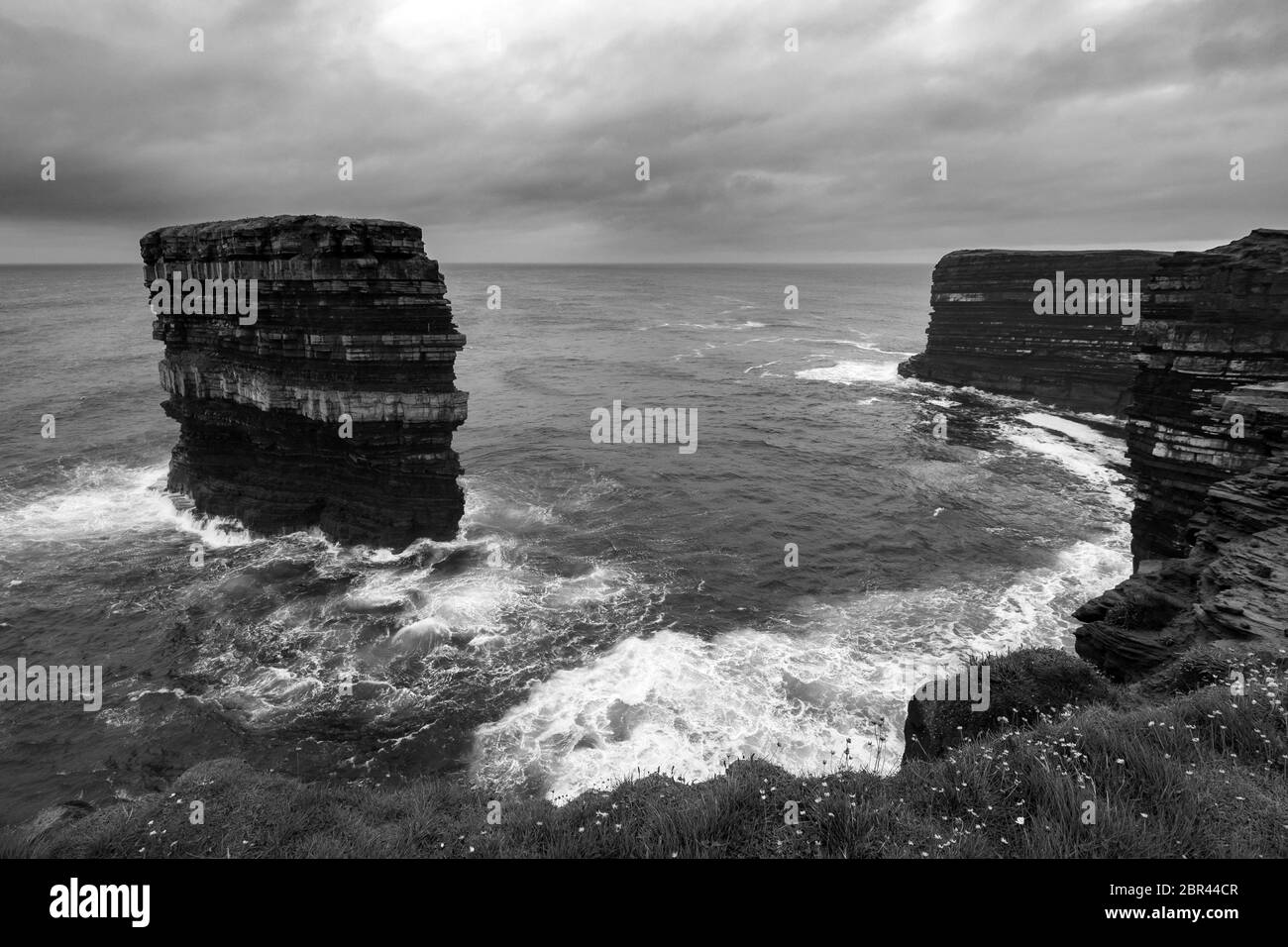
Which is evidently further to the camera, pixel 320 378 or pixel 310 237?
pixel 320 378

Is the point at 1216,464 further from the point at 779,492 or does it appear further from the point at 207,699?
the point at 207,699

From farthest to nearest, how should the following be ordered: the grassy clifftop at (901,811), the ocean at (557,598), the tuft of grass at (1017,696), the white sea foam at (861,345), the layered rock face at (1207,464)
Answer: the white sea foam at (861,345) < the ocean at (557,598) < the layered rock face at (1207,464) < the tuft of grass at (1017,696) < the grassy clifftop at (901,811)

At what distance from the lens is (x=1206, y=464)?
22.6 m

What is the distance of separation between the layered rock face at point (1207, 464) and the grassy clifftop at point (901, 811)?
4.05 metres

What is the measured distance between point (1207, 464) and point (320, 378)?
116 ft

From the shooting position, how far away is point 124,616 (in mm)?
24547

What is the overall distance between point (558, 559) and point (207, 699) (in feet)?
45.7

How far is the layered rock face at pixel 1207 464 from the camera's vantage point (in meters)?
15.1

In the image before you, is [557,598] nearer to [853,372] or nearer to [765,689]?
[765,689]

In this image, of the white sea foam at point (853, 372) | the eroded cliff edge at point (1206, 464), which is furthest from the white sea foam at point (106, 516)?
the white sea foam at point (853, 372)

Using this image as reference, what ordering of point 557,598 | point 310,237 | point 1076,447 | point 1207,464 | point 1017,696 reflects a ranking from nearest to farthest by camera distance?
point 1017,696 → point 1207,464 → point 557,598 → point 310,237 → point 1076,447

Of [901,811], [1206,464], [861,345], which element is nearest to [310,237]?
[901,811]

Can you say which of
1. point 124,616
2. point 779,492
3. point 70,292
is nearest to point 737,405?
point 779,492

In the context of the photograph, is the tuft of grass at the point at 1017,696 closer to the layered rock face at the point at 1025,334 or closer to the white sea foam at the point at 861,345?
the layered rock face at the point at 1025,334
